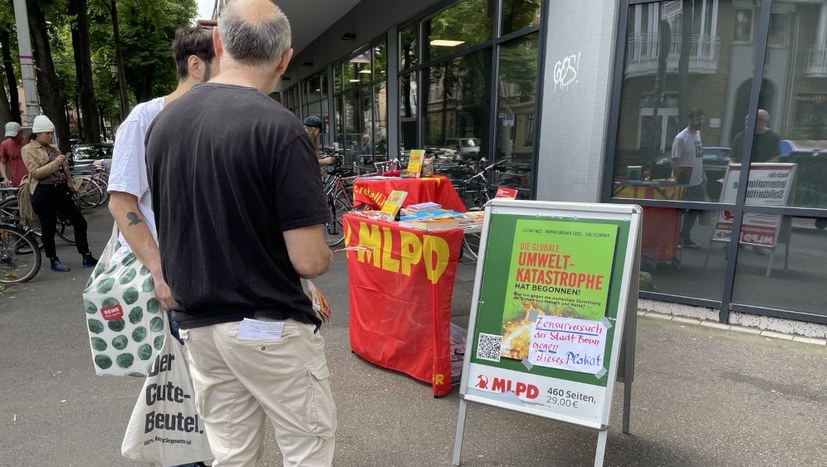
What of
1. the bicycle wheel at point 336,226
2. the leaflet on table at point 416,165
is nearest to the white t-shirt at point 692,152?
the leaflet on table at point 416,165

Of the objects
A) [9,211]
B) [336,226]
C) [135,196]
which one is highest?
[135,196]

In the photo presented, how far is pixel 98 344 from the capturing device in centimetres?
204

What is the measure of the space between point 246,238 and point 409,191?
2841 millimetres

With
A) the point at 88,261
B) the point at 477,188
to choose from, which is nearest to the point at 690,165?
the point at 477,188

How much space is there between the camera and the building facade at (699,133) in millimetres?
4023

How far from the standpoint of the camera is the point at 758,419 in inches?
116

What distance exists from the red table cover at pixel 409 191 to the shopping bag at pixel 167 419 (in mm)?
2387

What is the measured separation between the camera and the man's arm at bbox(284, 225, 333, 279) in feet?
4.84

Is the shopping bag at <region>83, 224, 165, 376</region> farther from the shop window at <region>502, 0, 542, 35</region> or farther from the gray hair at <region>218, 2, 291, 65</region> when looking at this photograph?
the shop window at <region>502, 0, 542, 35</region>

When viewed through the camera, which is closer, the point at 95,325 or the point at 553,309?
the point at 95,325

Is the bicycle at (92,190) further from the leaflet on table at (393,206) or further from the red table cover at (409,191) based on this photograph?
the leaflet on table at (393,206)

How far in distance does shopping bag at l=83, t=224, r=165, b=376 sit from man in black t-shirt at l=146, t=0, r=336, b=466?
1.40 ft

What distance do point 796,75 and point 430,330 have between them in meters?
3.47

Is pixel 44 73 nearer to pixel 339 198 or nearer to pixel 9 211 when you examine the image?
pixel 9 211
